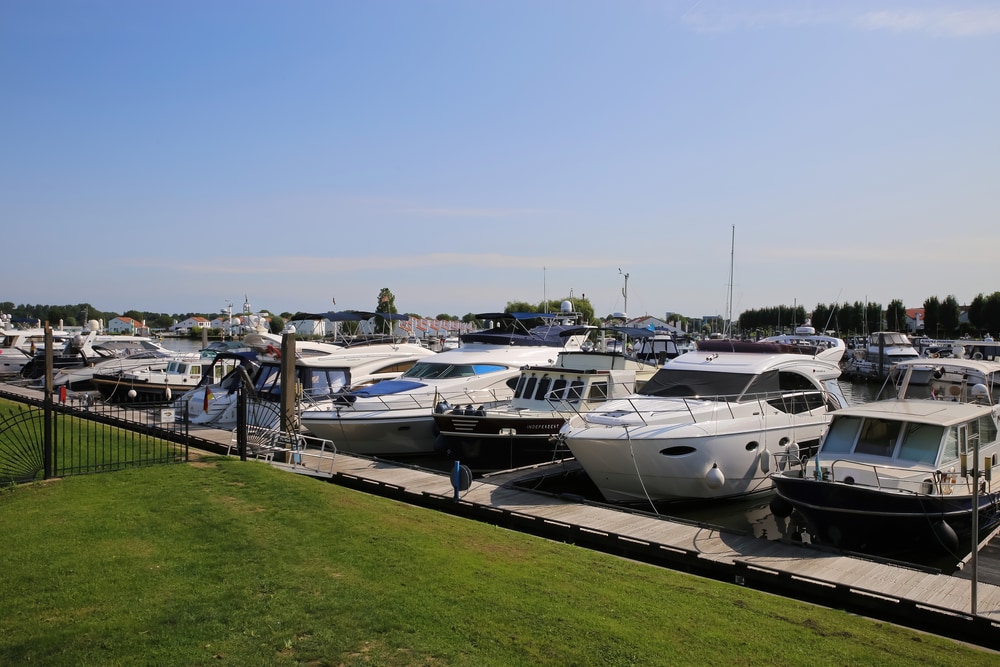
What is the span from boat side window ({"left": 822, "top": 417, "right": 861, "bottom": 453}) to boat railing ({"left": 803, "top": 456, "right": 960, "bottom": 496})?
726 millimetres

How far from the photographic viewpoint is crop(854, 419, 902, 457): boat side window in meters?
14.4

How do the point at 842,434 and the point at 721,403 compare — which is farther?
the point at 721,403

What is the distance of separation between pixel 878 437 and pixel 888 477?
5.05ft

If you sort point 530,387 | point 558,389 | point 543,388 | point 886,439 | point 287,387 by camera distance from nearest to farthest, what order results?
point 886,439 → point 287,387 → point 558,389 → point 543,388 → point 530,387

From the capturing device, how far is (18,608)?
7.11m

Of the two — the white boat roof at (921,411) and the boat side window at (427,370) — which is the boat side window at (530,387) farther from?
the white boat roof at (921,411)

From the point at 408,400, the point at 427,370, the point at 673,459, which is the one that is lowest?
the point at 673,459

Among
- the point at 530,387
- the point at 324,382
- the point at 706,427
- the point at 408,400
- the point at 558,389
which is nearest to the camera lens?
the point at 706,427

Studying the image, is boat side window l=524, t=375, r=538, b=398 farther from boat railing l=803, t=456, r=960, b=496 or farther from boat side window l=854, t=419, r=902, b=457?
boat side window l=854, t=419, r=902, b=457

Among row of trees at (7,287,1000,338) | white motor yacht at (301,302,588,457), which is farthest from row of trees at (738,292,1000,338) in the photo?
white motor yacht at (301,302,588,457)

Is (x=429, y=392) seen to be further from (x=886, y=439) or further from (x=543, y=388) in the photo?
(x=886, y=439)

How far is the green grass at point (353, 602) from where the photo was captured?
256 inches

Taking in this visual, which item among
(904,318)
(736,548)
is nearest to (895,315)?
(904,318)

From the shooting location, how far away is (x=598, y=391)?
68.3 feet
